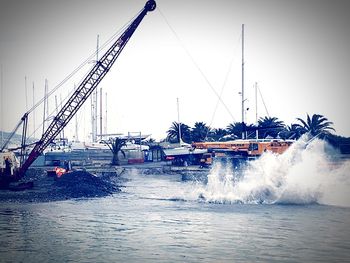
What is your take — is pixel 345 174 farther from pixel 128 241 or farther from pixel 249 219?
pixel 128 241

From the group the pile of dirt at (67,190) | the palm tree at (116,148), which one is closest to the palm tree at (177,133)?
the palm tree at (116,148)

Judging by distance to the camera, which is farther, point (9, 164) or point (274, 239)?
Answer: point (9, 164)

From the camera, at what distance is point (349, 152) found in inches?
3324

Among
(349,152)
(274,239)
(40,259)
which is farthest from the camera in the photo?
(349,152)

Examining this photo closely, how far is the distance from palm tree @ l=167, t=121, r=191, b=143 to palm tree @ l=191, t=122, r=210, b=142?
54.2 inches

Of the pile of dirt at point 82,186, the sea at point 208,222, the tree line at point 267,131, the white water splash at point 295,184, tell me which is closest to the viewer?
the sea at point 208,222

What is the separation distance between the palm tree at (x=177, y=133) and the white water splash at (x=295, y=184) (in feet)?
206

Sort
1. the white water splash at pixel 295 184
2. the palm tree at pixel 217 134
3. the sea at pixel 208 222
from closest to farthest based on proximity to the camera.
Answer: the sea at pixel 208 222
the white water splash at pixel 295 184
the palm tree at pixel 217 134

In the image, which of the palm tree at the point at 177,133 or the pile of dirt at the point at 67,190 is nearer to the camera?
the pile of dirt at the point at 67,190

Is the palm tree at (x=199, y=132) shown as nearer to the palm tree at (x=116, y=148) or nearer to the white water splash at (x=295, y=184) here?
the palm tree at (x=116, y=148)

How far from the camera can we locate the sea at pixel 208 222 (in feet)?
57.3

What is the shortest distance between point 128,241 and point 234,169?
103 feet

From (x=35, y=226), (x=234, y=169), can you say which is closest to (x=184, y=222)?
(x=35, y=226)

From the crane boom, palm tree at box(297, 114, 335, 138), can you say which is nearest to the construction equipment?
the crane boom
